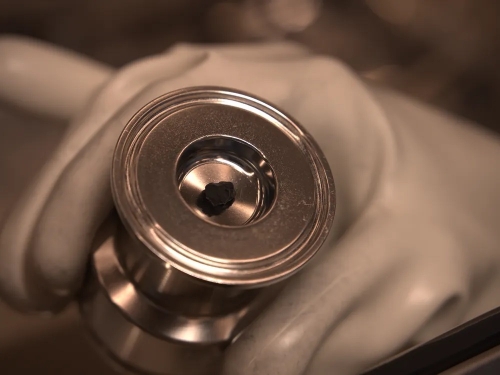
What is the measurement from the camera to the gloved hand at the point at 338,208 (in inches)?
16.7

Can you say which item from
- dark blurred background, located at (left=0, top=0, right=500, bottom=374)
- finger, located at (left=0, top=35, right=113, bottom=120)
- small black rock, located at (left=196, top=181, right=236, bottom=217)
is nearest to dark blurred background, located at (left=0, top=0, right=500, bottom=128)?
dark blurred background, located at (left=0, top=0, right=500, bottom=374)

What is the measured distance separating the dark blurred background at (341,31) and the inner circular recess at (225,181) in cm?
50

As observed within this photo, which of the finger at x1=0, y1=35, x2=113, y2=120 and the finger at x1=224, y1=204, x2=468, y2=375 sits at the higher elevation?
the finger at x1=224, y1=204, x2=468, y2=375

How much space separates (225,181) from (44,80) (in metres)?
0.25

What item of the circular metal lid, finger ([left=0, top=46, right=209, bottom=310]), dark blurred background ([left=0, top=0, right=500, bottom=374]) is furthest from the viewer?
dark blurred background ([left=0, top=0, right=500, bottom=374])

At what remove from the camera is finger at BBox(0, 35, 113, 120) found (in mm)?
532

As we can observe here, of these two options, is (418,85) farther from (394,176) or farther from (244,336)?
(244,336)

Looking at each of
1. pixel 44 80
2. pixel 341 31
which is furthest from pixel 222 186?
pixel 341 31

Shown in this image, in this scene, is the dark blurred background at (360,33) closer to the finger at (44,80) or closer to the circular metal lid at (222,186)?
the finger at (44,80)

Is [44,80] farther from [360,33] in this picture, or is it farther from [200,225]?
[360,33]

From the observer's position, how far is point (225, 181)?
389 millimetres

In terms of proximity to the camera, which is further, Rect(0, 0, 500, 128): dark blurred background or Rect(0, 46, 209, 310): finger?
Rect(0, 0, 500, 128): dark blurred background

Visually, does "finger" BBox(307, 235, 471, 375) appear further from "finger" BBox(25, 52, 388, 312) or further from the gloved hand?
"finger" BBox(25, 52, 388, 312)

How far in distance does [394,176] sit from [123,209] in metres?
0.24
